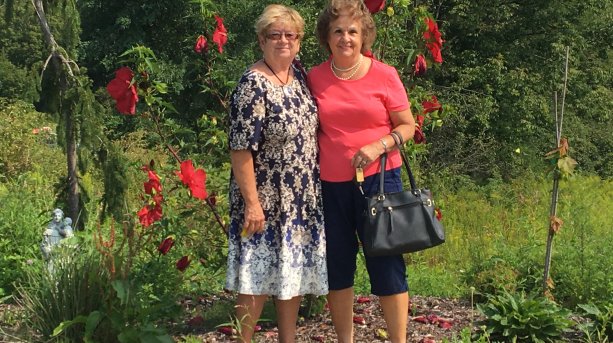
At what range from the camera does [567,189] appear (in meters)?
8.09

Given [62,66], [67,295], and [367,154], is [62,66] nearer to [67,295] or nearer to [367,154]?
[67,295]

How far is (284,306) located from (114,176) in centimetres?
160

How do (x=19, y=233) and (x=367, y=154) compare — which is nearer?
→ (x=367, y=154)

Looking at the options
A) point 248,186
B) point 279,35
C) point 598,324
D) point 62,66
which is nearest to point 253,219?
point 248,186

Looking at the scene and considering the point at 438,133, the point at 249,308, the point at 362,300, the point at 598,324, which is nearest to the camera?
the point at 249,308

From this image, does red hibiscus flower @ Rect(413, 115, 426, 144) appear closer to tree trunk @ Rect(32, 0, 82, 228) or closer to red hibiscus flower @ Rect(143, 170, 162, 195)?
red hibiscus flower @ Rect(143, 170, 162, 195)

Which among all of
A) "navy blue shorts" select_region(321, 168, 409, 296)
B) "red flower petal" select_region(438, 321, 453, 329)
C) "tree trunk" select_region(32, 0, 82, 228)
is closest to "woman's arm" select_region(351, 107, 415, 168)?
"navy blue shorts" select_region(321, 168, 409, 296)

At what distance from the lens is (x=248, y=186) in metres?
2.95

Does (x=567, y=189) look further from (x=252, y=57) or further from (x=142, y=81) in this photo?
(x=252, y=57)

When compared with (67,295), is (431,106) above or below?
above

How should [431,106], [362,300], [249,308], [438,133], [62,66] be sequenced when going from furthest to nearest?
[438,133] < [62,66] < [362,300] < [431,106] < [249,308]

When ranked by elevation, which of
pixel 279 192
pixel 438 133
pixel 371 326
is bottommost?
pixel 371 326

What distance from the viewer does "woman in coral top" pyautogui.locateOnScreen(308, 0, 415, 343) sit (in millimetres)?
2996

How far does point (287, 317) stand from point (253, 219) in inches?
21.0
